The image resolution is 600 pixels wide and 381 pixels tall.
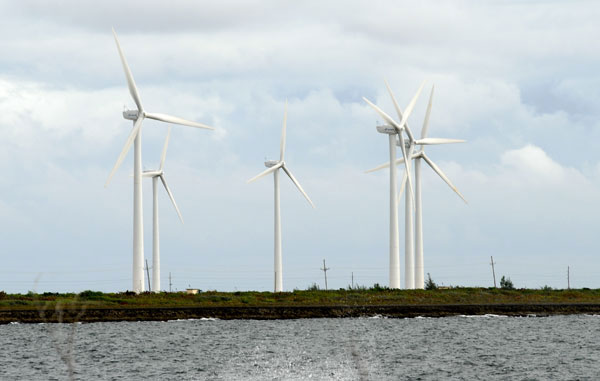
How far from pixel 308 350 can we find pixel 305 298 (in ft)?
127

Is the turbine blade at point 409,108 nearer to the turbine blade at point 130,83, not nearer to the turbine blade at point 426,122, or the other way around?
→ the turbine blade at point 426,122

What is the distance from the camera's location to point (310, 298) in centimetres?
9100

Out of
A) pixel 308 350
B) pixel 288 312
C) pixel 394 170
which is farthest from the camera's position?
pixel 394 170

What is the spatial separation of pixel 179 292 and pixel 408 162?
29.0 m

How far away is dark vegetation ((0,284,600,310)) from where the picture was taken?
83250 millimetres

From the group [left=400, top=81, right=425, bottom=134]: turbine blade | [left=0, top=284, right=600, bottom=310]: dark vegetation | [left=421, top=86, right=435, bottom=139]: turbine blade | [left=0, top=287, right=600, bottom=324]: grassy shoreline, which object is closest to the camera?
[left=0, top=287, right=600, bottom=324]: grassy shoreline

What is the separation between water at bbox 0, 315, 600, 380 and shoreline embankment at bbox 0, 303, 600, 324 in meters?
1.60

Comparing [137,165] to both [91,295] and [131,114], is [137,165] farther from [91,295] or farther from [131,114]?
[91,295]

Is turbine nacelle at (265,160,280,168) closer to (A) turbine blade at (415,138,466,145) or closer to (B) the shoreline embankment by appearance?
(A) turbine blade at (415,138,466,145)

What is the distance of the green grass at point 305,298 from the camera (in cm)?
8344

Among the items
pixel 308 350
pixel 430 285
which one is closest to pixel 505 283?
pixel 430 285

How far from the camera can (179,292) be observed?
315 feet

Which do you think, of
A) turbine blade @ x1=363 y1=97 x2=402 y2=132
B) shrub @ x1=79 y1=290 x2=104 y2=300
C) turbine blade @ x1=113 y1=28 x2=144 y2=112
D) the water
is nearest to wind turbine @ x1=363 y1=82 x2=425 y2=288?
turbine blade @ x1=363 y1=97 x2=402 y2=132

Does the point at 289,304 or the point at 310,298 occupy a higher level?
the point at 310,298
